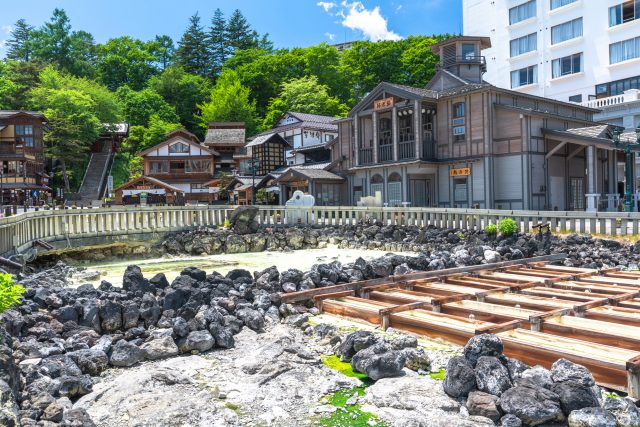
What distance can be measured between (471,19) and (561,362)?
175 feet

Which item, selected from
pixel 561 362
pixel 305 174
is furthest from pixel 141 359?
pixel 305 174

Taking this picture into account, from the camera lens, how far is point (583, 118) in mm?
33406

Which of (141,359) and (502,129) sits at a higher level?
(502,129)

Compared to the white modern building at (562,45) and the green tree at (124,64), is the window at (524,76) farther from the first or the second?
the green tree at (124,64)

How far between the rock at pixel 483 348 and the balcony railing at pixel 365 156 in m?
29.1

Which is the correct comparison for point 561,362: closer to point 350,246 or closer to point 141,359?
point 141,359

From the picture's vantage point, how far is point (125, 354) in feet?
25.2

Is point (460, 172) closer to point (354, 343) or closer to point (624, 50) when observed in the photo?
point (624, 50)

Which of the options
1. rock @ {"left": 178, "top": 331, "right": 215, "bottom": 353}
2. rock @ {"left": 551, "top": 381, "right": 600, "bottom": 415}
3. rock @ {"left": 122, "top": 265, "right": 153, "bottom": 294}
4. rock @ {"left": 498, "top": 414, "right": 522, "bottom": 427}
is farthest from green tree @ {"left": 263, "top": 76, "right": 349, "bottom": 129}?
rock @ {"left": 498, "top": 414, "right": 522, "bottom": 427}

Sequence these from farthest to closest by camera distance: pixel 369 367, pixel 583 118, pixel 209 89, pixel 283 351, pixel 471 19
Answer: pixel 209 89 → pixel 471 19 → pixel 583 118 → pixel 283 351 → pixel 369 367

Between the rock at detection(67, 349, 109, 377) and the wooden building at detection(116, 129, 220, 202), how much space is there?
50009mm

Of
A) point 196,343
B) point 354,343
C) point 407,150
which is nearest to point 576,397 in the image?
point 354,343

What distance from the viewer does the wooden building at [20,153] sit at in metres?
49.2

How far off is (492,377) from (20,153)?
2122 inches
